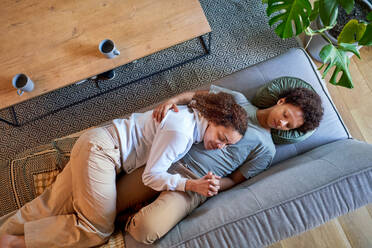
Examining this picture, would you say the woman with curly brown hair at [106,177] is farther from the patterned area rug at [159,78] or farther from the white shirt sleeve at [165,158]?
the patterned area rug at [159,78]

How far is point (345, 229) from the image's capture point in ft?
4.83

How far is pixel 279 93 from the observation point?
47.9 inches

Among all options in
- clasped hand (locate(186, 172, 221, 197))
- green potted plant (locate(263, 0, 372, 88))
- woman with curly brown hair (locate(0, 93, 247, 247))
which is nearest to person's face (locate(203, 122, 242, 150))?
woman with curly brown hair (locate(0, 93, 247, 247))

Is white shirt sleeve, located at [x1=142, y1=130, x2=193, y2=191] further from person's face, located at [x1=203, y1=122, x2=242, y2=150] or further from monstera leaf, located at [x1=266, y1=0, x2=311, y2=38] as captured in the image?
monstera leaf, located at [x1=266, y1=0, x2=311, y2=38]

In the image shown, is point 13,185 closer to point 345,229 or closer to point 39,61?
point 39,61

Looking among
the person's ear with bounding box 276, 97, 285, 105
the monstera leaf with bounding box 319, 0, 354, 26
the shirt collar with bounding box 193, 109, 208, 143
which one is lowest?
the person's ear with bounding box 276, 97, 285, 105

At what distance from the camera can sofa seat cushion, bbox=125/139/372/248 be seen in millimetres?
835

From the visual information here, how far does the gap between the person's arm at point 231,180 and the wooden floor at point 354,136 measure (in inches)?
21.0

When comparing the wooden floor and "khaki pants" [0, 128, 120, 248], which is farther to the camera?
the wooden floor

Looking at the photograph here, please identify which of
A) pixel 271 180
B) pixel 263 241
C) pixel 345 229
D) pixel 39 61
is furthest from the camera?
pixel 345 229

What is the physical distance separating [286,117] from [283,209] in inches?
17.5

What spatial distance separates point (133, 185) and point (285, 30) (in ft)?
3.22

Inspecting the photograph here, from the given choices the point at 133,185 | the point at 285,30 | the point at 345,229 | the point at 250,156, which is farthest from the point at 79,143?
the point at 345,229

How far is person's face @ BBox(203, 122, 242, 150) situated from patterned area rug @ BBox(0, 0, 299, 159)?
70 centimetres
